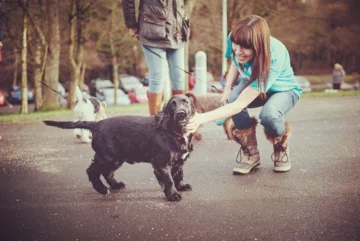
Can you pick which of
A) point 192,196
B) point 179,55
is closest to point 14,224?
point 192,196

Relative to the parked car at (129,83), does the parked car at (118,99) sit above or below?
below

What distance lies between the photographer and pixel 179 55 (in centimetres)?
530

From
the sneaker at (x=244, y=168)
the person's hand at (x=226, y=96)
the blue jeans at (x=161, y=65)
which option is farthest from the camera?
the blue jeans at (x=161, y=65)

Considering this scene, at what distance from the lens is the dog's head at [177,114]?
10.6 feet

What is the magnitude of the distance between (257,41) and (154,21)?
1.88 m

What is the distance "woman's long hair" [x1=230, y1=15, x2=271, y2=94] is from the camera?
11.5ft

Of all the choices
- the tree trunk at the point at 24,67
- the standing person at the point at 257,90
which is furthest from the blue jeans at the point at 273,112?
the tree trunk at the point at 24,67

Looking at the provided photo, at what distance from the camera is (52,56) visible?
56.1 feet

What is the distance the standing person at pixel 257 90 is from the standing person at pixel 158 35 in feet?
3.58

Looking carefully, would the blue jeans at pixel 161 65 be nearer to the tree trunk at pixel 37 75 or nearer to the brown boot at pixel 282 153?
the brown boot at pixel 282 153

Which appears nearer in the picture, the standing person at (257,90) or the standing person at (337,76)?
the standing person at (257,90)

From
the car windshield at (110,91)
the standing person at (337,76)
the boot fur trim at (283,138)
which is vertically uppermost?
the boot fur trim at (283,138)

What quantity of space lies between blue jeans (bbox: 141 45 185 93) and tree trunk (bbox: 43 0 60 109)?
1203 cm

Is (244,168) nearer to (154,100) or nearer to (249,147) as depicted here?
(249,147)
